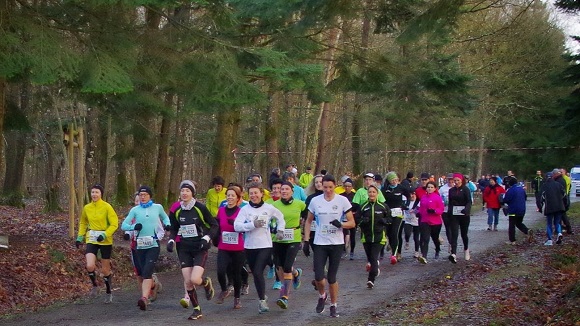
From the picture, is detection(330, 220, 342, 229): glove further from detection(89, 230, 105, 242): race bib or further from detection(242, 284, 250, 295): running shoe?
detection(89, 230, 105, 242): race bib

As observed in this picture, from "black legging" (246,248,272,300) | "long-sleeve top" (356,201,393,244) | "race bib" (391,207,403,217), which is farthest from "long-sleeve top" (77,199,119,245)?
"race bib" (391,207,403,217)

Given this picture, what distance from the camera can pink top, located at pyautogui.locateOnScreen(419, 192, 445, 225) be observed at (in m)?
18.0

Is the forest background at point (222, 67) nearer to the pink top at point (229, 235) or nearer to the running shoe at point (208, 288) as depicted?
the pink top at point (229, 235)

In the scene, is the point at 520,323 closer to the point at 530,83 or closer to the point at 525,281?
the point at 525,281

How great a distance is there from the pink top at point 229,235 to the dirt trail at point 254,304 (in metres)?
0.99

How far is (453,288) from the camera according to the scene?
552 inches

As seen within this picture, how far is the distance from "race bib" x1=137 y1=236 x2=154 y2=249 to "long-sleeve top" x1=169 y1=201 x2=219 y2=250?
0.68m

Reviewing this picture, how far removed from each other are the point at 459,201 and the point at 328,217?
7.16m

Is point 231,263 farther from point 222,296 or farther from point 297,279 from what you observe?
point 297,279

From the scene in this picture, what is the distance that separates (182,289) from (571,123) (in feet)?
58.3

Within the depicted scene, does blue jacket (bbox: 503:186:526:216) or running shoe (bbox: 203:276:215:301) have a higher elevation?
blue jacket (bbox: 503:186:526:216)

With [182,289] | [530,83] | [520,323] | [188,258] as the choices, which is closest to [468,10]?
[520,323]

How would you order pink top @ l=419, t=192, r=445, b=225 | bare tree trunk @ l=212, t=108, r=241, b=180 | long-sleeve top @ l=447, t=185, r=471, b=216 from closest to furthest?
pink top @ l=419, t=192, r=445, b=225
long-sleeve top @ l=447, t=185, r=471, b=216
bare tree trunk @ l=212, t=108, r=241, b=180

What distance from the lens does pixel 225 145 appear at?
2459 centimetres
